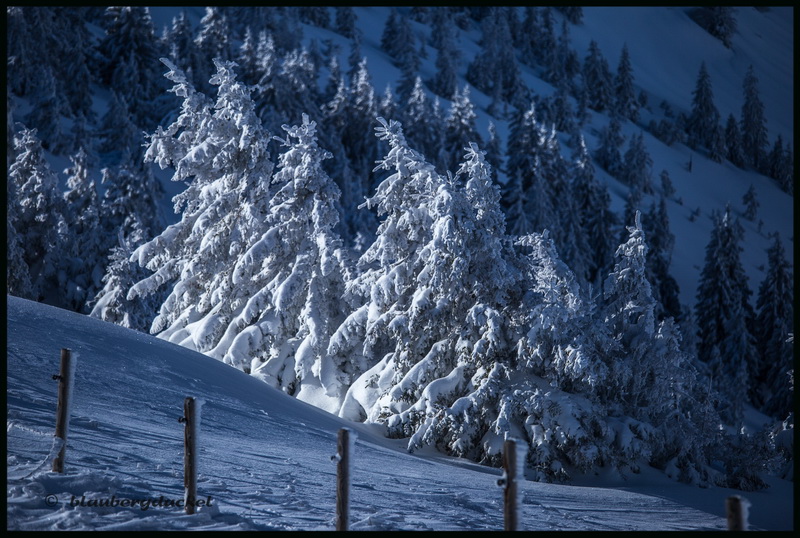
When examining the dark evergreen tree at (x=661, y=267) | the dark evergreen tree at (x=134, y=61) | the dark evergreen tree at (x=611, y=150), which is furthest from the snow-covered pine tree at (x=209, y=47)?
the dark evergreen tree at (x=611, y=150)

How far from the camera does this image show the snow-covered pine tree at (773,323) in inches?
2146

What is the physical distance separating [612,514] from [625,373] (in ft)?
22.7

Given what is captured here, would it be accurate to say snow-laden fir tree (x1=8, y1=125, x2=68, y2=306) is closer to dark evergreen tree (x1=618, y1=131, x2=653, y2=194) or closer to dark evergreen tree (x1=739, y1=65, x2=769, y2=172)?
dark evergreen tree (x1=618, y1=131, x2=653, y2=194)

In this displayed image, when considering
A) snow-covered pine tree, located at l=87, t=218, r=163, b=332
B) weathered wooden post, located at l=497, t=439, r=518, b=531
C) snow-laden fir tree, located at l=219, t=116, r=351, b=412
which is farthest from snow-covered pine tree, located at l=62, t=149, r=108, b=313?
weathered wooden post, located at l=497, t=439, r=518, b=531

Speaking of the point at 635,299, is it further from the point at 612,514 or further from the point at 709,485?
the point at 612,514

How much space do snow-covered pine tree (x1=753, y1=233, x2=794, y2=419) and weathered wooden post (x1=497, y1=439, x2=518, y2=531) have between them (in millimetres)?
51278

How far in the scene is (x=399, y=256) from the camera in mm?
22109

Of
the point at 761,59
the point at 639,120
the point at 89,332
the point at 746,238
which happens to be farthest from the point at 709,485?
the point at 761,59

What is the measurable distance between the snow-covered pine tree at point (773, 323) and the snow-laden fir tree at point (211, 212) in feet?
137

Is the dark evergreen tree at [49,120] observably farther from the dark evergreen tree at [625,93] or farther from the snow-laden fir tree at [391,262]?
the dark evergreen tree at [625,93]

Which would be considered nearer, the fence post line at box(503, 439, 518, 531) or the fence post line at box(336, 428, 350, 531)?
the fence post line at box(503, 439, 518, 531)

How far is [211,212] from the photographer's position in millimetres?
26500

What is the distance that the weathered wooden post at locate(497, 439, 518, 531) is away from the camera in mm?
7750

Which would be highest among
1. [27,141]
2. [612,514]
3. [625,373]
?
[27,141]
